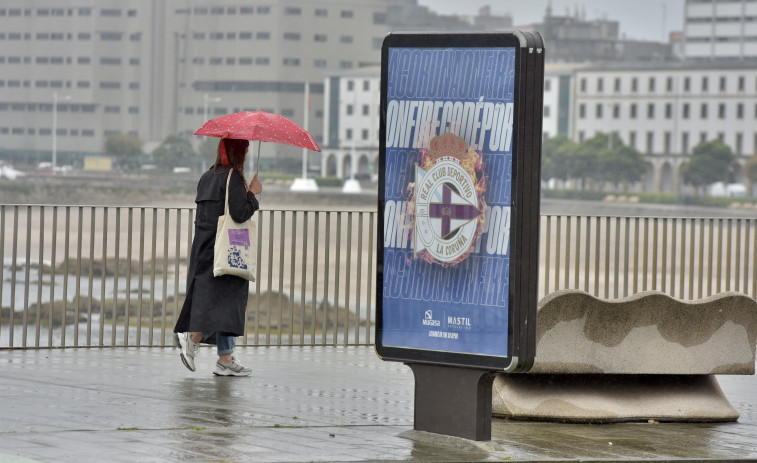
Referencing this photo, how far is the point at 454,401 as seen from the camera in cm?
712

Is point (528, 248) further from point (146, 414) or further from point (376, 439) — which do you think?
point (146, 414)

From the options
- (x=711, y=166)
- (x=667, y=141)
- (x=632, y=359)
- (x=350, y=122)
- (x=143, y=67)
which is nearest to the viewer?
(x=632, y=359)

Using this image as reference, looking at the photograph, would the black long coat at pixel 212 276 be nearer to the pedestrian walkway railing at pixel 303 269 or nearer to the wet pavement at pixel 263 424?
the wet pavement at pixel 263 424

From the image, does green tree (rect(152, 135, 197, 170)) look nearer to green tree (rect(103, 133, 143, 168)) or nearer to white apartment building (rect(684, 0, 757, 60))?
green tree (rect(103, 133, 143, 168))

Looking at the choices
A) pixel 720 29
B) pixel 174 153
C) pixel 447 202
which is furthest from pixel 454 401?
pixel 720 29

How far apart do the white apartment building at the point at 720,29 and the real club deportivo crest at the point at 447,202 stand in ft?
528

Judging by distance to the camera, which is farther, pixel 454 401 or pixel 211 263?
pixel 211 263

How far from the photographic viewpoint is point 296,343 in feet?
40.9

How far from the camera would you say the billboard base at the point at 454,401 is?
23.0 ft

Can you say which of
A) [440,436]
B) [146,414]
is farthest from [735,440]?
[146,414]

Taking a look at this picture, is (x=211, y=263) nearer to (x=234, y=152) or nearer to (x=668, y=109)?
(x=234, y=152)

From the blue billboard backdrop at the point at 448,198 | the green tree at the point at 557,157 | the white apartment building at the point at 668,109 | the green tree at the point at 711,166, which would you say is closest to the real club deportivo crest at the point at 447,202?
the blue billboard backdrop at the point at 448,198

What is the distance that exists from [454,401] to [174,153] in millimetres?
124235

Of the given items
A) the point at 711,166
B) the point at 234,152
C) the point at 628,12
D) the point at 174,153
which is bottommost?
the point at 234,152
